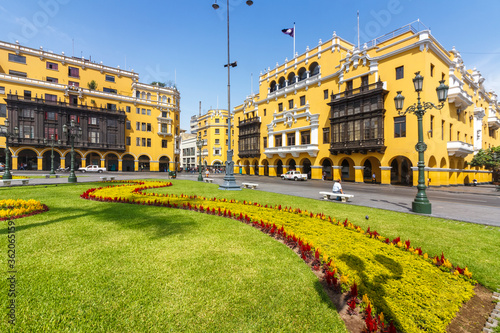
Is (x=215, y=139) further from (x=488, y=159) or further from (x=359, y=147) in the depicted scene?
(x=488, y=159)

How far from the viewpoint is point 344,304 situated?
313 centimetres

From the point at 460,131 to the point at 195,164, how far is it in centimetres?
5941

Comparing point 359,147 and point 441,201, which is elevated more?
point 359,147

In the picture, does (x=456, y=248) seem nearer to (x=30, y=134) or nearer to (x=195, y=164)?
(x=30, y=134)

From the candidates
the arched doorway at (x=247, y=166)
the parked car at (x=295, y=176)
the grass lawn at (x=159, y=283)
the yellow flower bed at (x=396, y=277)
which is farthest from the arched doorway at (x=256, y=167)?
the grass lawn at (x=159, y=283)

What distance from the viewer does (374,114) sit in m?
25.1

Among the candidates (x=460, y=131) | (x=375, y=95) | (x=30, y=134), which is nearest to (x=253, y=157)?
(x=375, y=95)

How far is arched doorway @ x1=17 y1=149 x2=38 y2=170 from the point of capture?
3694cm

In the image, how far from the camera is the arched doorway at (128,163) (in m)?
45.1

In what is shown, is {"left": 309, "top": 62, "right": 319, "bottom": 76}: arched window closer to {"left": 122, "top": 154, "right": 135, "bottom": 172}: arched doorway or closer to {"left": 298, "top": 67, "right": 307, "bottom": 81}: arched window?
{"left": 298, "top": 67, "right": 307, "bottom": 81}: arched window

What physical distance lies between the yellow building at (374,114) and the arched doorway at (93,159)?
33.5 m

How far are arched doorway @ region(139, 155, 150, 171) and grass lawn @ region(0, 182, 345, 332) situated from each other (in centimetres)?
4421

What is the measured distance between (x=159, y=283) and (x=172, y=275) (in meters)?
0.25

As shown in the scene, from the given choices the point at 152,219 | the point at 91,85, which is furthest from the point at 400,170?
the point at 91,85
